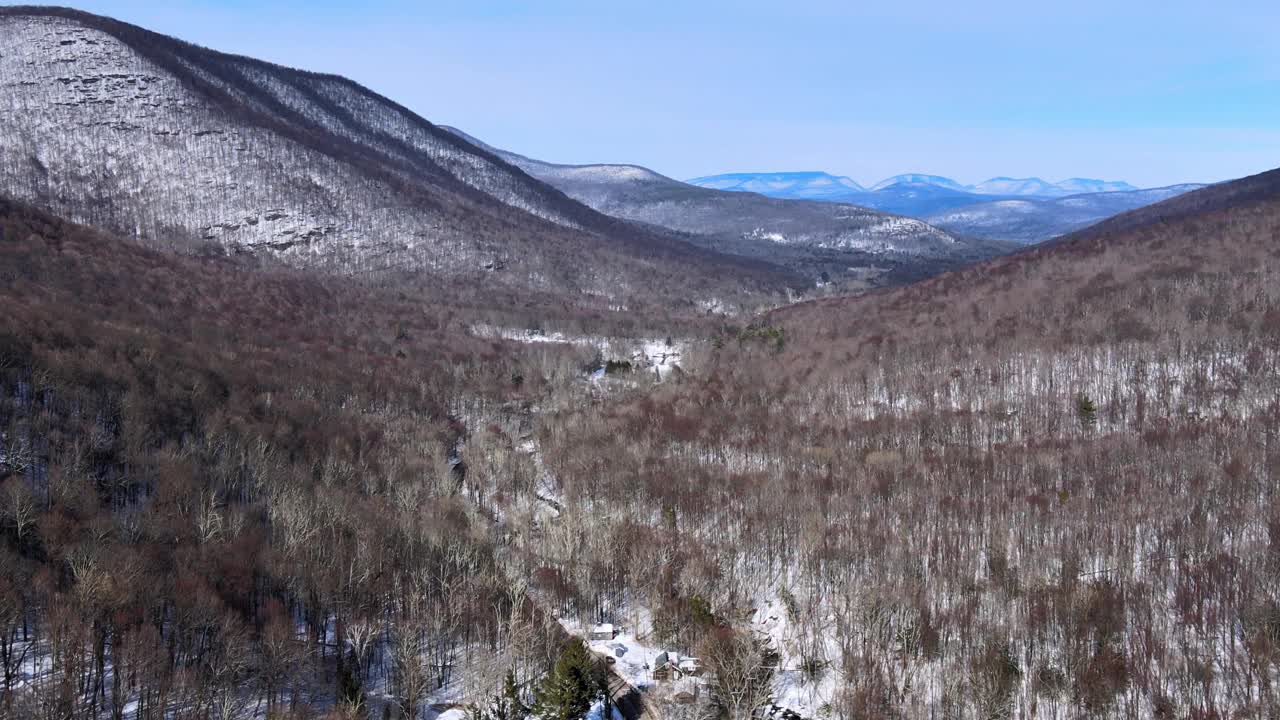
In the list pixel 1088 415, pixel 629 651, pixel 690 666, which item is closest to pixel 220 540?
pixel 629 651

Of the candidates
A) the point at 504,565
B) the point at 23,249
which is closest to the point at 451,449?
the point at 504,565

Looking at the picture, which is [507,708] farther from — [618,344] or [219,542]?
[618,344]

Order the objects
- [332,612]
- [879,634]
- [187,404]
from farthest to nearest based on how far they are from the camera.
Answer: [187,404] → [332,612] → [879,634]

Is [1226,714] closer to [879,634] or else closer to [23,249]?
[879,634]

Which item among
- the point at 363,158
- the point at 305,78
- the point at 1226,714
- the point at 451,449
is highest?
the point at 305,78

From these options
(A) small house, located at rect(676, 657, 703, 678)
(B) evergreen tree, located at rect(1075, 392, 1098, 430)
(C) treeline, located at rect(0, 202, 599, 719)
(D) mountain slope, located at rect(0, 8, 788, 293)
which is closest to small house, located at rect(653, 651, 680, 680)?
(A) small house, located at rect(676, 657, 703, 678)

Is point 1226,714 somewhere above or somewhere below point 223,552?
above

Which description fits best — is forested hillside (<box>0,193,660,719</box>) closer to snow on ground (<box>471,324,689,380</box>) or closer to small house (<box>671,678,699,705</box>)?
small house (<box>671,678,699,705</box>)

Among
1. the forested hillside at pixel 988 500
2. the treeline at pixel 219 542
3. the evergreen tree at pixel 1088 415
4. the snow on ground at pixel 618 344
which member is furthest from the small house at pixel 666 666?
the snow on ground at pixel 618 344
